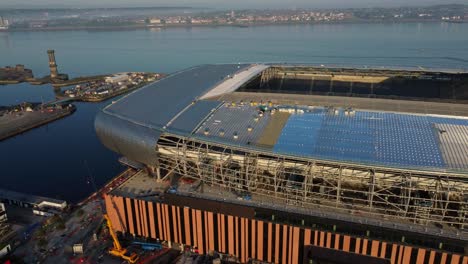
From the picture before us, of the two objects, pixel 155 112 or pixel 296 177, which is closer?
pixel 296 177

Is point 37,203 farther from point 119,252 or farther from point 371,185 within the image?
point 371,185

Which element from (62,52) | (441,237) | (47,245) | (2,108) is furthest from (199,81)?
(62,52)

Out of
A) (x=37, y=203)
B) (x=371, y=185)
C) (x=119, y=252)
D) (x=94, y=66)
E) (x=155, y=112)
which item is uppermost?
(x=155, y=112)

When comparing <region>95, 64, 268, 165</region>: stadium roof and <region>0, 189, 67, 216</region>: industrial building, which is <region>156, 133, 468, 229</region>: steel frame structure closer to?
<region>95, 64, 268, 165</region>: stadium roof

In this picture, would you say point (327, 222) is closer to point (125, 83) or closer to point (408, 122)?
point (408, 122)

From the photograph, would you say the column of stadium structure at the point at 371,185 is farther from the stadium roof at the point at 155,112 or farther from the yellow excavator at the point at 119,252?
the yellow excavator at the point at 119,252

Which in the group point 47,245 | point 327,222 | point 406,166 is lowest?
point 47,245

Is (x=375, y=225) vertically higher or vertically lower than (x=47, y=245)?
higher

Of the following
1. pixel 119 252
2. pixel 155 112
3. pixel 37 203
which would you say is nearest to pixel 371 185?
pixel 155 112
